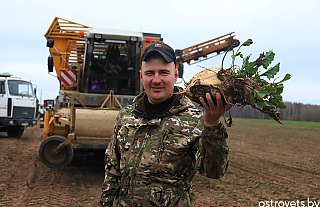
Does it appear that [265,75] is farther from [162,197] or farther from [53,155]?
[53,155]

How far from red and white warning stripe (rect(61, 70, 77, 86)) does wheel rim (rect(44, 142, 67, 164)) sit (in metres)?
2.22

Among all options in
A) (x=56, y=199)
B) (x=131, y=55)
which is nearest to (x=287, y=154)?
(x=131, y=55)

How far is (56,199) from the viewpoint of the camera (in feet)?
17.7

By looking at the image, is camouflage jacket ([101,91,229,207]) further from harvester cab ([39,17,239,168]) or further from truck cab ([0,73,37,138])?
truck cab ([0,73,37,138])

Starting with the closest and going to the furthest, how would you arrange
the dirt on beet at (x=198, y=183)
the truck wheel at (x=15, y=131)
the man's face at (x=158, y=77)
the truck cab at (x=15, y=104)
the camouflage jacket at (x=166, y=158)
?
the camouflage jacket at (x=166, y=158), the man's face at (x=158, y=77), the dirt on beet at (x=198, y=183), the truck cab at (x=15, y=104), the truck wheel at (x=15, y=131)

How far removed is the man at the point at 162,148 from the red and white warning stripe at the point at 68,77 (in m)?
6.16

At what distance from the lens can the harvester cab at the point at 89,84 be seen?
19.8ft

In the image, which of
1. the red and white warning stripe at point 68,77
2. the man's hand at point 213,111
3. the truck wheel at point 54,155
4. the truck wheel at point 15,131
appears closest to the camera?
the man's hand at point 213,111

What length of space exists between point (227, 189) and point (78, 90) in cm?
468

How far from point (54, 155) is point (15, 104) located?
9670 millimetres

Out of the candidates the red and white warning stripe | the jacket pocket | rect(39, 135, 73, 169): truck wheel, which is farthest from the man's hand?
the red and white warning stripe

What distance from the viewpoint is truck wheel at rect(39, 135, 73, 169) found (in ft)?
19.5

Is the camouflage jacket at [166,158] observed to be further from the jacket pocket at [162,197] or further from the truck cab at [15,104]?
the truck cab at [15,104]

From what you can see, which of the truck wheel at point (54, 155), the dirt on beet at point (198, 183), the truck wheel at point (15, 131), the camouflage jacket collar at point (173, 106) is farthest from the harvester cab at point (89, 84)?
the truck wheel at point (15, 131)
